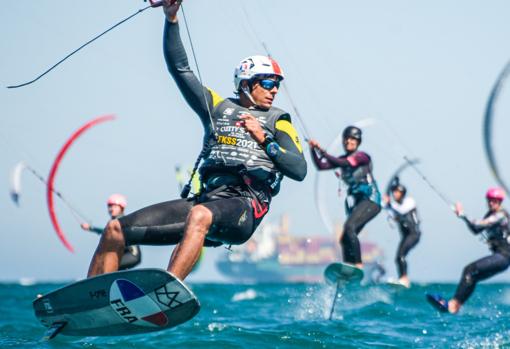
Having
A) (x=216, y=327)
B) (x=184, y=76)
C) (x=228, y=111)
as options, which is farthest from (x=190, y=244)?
(x=216, y=327)

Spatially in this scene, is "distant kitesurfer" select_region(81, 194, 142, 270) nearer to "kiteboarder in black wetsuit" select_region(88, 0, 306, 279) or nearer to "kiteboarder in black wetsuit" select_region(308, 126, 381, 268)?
"kiteboarder in black wetsuit" select_region(308, 126, 381, 268)

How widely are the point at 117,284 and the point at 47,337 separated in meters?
1.06

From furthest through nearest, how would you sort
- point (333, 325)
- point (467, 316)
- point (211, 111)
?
point (467, 316) → point (333, 325) → point (211, 111)

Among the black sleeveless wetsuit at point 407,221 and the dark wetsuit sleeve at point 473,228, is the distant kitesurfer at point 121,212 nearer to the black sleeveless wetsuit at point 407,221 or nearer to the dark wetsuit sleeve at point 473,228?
the dark wetsuit sleeve at point 473,228

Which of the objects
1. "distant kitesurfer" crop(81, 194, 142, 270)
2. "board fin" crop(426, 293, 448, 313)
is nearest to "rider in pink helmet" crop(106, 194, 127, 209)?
"distant kitesurfer" crop(81, 194, 142, 270)

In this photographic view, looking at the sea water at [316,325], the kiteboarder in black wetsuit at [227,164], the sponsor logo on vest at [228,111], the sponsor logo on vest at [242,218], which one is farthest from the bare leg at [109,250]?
the sea water at [316,325]

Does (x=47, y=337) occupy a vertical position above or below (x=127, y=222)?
below

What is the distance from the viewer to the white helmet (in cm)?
837

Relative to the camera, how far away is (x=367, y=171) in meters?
15.7

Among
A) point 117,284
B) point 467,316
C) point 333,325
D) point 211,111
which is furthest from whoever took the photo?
point 467,316

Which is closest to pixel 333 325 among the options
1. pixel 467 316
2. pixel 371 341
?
pixel 371 341

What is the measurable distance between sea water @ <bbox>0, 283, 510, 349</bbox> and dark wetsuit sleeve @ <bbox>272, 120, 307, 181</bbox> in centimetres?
287

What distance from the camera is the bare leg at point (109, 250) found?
26.2ft

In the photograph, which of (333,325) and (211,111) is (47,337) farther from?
(333,325)
